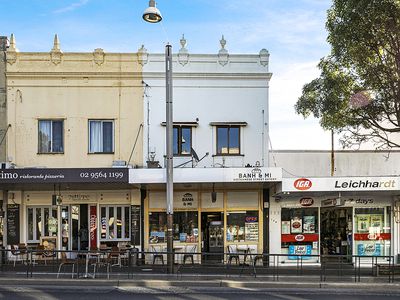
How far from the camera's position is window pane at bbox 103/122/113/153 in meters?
18.9

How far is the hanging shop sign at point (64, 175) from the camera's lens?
53.5 ft

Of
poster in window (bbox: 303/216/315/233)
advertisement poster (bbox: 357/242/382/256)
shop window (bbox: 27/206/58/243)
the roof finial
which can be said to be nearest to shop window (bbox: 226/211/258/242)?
poster in window (bbox: 303/216/315/233)

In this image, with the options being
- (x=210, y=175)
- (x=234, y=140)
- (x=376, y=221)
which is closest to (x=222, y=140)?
(x=234, y=140)

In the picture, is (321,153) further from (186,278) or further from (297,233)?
(186,278)

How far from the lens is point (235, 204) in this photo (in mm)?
19062

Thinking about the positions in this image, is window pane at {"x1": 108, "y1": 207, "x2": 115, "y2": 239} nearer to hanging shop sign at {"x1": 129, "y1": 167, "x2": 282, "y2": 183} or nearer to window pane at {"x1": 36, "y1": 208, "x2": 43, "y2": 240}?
window pane at {"x1": 36, "y1": 208, "x2": 43, "y2": 240}

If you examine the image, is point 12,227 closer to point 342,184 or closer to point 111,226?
point 111,226

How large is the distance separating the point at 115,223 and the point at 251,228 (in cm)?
568

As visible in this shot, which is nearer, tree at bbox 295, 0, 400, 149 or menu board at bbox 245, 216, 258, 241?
tree at bbox 295, 0, 400, 149

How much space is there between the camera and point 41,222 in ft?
63.1

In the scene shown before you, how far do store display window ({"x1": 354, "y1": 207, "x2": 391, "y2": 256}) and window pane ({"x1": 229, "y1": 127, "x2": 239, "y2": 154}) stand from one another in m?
5.70

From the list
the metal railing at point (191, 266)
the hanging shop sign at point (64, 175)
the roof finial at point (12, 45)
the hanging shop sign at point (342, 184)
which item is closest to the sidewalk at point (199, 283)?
the metal railing at point (191, 266)

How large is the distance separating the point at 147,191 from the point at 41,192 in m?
4.45

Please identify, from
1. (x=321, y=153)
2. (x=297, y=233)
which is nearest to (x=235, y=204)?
(x=297, y=233)
